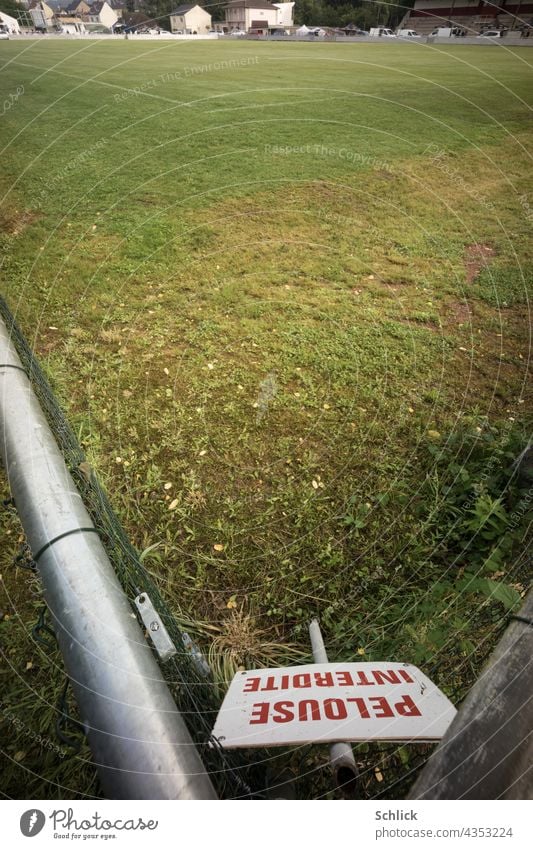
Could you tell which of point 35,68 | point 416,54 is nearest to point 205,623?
point 416,54

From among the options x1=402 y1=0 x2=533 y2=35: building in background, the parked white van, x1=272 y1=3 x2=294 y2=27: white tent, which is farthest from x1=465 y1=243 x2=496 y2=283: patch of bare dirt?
x1=272 y1=3 x2=294 y2=27: white tent

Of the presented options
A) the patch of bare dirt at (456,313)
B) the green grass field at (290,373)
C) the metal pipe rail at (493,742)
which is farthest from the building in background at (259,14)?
the metal pipe rail at (493,742)

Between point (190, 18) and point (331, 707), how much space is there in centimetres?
634

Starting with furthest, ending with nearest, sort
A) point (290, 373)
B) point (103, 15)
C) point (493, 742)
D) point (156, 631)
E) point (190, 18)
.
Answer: point (190, 18) → point (290, 373) → point (103, 15) → point (156, 631) → point (493, 742)

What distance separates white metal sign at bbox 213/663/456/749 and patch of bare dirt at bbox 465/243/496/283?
5.46m

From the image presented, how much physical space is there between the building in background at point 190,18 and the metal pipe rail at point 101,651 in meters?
4.75

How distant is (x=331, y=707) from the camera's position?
1.43 m

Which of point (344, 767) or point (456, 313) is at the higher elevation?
point (456, 313)

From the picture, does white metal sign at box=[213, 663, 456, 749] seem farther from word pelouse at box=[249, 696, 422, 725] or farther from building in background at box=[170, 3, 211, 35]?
building in background at box=[170, 3, 211, 35]

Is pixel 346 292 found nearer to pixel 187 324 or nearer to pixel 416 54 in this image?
pixel 187 324

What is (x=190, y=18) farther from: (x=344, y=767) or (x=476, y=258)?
(x=344, y=767)

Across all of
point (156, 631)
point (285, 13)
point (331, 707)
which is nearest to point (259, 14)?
point (285, 13)

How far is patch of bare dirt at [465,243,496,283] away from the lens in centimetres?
567

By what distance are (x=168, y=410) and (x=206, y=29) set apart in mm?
4916
